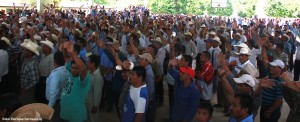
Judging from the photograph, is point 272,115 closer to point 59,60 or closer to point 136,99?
point 136,99

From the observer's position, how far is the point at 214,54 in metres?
7.49

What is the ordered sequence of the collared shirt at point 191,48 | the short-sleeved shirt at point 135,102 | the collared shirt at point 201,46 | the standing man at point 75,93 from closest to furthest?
the short-sleeved shirt at point 135,102, the standing man at point 75,93, the collared shirt at point 191,48, the collared shirt at point 201,46

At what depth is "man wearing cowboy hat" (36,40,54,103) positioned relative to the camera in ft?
16.7

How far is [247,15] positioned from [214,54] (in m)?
32.9

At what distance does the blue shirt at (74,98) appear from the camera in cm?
373

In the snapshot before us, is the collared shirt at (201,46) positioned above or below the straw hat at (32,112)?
above

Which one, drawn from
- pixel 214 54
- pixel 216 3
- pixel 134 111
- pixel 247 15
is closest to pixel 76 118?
pixel 134 111

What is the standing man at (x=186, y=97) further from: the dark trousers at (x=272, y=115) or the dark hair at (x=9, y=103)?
the dark hair at (x=9, y=103)

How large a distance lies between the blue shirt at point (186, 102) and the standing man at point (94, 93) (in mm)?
1083

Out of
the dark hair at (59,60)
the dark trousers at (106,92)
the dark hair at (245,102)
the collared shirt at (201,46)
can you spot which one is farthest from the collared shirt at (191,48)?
the dark hair at (245,102)

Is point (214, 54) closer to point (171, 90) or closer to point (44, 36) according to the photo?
point (171, 90)

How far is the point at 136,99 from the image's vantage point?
3.64 meters

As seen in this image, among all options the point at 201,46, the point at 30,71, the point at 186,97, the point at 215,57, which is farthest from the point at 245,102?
the point at 201,46

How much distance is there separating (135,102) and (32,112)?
153 centimetres
